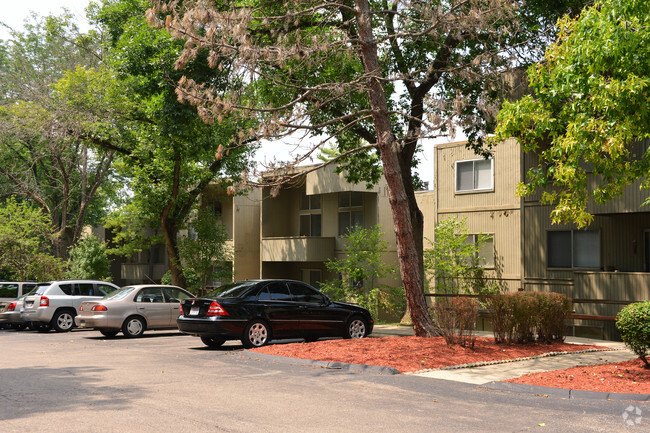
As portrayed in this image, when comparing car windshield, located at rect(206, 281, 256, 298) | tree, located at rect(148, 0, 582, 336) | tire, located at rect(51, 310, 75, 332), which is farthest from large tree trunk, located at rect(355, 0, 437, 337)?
tire, located at rect(51, 310, 75, 332)

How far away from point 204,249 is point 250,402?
28.1 m

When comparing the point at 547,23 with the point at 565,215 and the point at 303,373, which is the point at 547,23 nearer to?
the point at 565,215

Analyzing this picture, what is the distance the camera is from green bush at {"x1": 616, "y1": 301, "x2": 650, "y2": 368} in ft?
36.9

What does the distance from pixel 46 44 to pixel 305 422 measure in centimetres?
4071

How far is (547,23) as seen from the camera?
21.3 metres

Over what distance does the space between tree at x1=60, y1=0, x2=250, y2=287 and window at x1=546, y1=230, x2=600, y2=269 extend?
12153 millimetres

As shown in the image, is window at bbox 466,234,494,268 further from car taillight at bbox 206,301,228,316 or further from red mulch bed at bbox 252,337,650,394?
car taillight at bbox 206,301,228,316

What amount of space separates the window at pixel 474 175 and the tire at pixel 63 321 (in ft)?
51.7

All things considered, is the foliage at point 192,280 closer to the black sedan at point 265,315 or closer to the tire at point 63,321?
the tire at point 63,321

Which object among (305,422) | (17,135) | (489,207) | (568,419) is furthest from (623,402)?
(17,135)

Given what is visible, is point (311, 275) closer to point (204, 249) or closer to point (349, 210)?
point (349, 210)

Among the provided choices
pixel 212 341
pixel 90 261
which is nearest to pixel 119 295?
pixel 212 341

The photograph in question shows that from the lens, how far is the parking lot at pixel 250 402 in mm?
7945

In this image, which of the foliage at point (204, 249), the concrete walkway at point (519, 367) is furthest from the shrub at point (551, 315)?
the foliage at point (204, 249)
